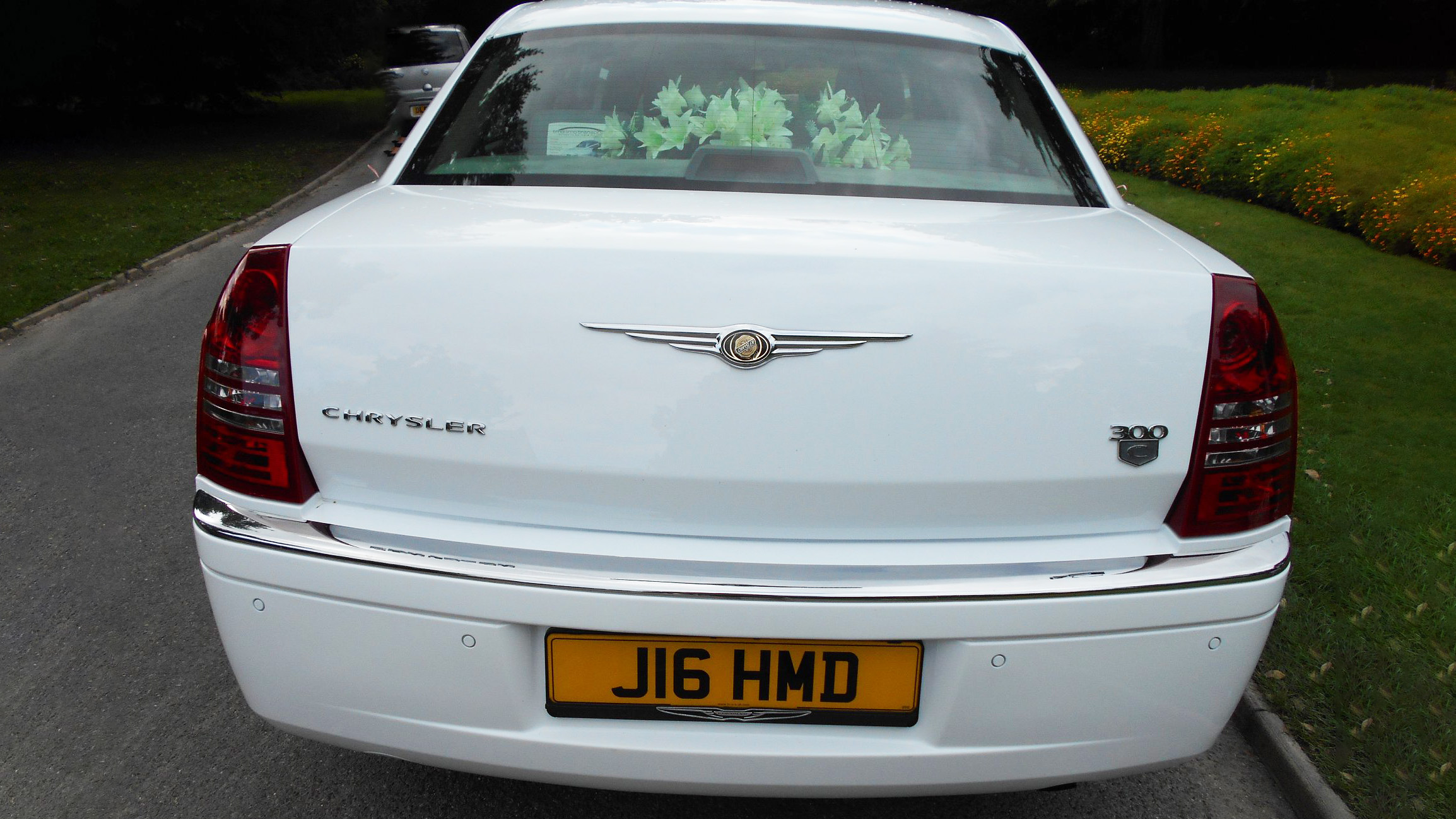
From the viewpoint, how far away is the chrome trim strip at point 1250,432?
68.6 inches

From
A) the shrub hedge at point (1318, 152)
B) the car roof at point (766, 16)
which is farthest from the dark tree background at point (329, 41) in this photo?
the car roof at point (766, 16)

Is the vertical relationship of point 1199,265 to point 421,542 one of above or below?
above

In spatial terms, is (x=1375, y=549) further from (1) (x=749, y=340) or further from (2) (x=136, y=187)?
(2) (x=136, y=187)

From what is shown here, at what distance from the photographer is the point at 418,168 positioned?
7.92 feet

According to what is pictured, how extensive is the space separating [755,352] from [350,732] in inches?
36.8

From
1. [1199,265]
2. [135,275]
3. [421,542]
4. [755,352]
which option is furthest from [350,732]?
[135,275]

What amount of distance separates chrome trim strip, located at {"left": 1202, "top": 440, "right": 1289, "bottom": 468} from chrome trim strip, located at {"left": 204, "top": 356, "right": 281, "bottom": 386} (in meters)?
1.52

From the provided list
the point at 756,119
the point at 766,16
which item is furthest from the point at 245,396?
the point at 766,16

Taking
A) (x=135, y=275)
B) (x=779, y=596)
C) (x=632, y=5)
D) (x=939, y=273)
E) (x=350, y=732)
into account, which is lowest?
(x=135, y=275)

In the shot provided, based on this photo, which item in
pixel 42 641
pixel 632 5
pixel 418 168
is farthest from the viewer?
pixel 42 641

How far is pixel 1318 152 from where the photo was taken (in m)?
11.4

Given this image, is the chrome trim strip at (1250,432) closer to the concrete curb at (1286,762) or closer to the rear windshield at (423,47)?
the concrete curb at (1286,762)

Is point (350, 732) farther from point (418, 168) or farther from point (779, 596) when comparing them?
point (418, 168)

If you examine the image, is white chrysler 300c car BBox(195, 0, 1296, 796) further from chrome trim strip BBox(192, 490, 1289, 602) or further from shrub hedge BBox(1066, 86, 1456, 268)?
shrub hedge BBox(1066, 86, 1456, 268)
